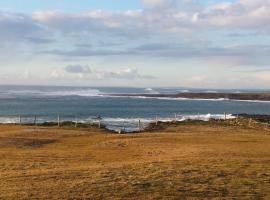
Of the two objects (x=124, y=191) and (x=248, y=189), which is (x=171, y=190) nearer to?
(x=124, y=191)

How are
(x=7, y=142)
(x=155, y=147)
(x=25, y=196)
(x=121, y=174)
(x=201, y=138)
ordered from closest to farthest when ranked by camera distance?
(x=25, y=196) < (x=121, y=174) < (x=155, y=147) < (x=7, y=142) < (x=201, y=138)

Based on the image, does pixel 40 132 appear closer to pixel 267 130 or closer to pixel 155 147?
pixel 155 147

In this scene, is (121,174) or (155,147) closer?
(121,174)

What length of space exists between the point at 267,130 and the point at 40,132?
22423 mm

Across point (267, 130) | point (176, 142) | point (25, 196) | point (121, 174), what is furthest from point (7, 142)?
point (267, 130)

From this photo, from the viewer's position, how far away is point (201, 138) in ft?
129

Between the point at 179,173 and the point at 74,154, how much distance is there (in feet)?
34.9

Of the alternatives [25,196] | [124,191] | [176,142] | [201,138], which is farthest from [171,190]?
[201,138]

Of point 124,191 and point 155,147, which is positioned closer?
point 124,191

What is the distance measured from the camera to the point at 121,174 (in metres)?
19.5

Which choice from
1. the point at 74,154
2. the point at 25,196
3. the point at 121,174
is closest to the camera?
the point at 25,196

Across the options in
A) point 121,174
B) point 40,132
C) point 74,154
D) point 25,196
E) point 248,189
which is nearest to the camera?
point 25,196

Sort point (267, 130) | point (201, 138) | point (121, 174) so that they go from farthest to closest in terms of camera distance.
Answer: point (267, 130) < point (201, 138) < point (121, 174)

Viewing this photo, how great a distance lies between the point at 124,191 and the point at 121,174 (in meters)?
2.99
